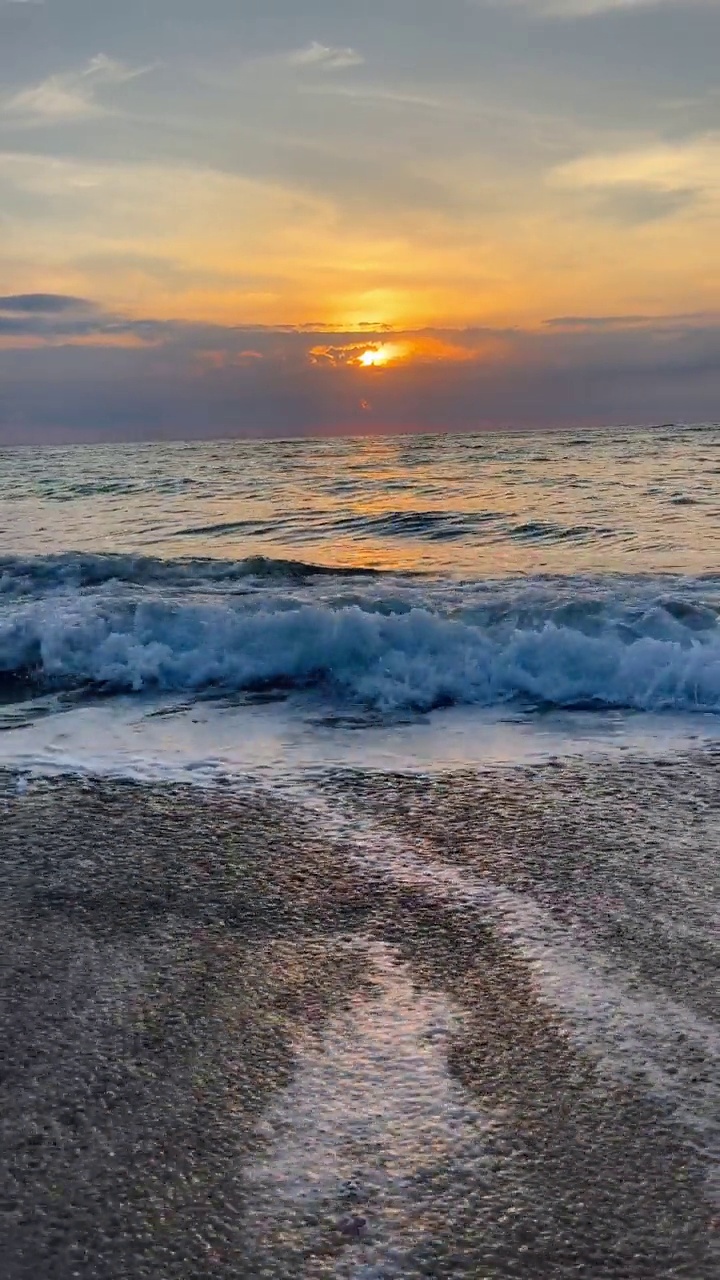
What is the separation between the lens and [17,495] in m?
22.4

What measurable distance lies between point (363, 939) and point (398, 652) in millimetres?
3614

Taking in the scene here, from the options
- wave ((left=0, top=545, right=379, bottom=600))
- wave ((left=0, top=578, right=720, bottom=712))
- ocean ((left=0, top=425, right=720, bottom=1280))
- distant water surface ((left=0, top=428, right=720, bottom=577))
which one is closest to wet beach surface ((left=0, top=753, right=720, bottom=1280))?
ocean ((left=0, top=425, right=720, bottom=1280))

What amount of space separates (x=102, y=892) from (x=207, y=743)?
1763 mm

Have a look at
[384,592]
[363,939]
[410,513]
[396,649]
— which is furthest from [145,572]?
[363,939]

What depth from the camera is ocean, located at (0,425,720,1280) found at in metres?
1.88

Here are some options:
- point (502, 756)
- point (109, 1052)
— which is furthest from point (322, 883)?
point (502, 756)

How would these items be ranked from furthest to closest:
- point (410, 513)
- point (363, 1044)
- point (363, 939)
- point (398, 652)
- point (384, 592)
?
1. point (410, 513)
2. point (384, 592)
3. point (398, 652)
4. point (363, 939)
5. point (363, 1044)

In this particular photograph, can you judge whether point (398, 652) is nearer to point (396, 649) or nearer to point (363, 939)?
point (396, 649)

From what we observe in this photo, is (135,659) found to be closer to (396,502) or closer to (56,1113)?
(56,1113)

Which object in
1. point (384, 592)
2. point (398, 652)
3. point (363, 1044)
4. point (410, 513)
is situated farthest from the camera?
point (410, 513)

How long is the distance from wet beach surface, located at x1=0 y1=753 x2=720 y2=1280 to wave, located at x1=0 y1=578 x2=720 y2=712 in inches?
79.4

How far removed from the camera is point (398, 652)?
6.47 meters

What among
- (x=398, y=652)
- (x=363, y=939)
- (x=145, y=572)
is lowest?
(x=363, y=939)

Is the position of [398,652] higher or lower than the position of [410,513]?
lower
